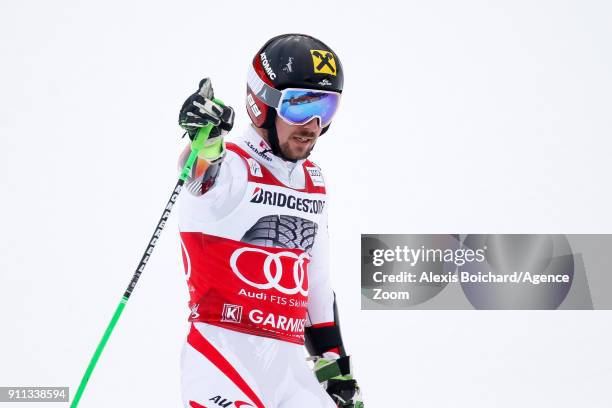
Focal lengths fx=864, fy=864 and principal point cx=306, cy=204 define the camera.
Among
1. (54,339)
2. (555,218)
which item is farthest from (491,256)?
(54,339)

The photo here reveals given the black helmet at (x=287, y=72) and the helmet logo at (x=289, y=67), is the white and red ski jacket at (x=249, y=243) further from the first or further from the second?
the helmet logo at (x=289, y=67)

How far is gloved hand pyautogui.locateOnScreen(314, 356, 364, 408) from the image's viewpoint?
9.26ft

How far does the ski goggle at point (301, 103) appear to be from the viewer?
2.53m

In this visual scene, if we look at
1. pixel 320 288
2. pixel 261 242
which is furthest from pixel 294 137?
pixel 320 288

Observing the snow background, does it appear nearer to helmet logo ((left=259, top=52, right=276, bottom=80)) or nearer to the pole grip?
helmet logo ((left=259, top=52, right=276, bottom=80))

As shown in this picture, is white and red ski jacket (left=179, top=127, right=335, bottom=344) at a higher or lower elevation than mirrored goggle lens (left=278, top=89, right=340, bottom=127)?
lower

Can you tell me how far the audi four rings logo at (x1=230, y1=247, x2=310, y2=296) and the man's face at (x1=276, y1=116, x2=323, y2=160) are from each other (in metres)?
0.31

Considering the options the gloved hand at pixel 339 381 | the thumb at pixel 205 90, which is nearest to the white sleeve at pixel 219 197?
the thumb at pixel 205 90

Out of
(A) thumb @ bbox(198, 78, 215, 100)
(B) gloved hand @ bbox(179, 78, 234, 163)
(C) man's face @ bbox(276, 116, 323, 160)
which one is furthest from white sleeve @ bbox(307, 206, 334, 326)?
(A) thumb @ bbox(198, 78, 215, 100)

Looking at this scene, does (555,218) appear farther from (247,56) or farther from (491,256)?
(247,56)

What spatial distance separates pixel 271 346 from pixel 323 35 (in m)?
4.01

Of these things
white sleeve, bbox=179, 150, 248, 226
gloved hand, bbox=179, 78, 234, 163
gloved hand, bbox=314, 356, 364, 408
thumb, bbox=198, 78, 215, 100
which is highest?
thumb, bbox=198, 78, 215, 100

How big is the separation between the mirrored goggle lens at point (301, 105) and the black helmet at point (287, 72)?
0.8 inches

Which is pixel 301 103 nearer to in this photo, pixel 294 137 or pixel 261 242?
pixel 294 137
